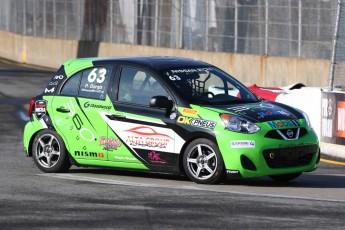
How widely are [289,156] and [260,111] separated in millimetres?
593

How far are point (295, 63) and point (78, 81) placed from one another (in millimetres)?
14018

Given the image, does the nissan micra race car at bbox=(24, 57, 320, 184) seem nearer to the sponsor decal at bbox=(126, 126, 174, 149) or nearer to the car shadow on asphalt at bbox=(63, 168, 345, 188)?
the sponsor decal at bbox=(126, 126, 174, 149)

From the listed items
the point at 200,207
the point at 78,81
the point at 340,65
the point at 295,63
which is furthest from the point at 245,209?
the point at 295,63

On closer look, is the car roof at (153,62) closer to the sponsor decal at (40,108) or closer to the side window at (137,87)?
the side window at (137,87)

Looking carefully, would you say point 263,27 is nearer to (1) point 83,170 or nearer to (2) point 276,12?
(2) point 276,12

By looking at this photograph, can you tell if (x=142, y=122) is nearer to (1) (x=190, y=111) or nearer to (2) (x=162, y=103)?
(2) (x=162, y=103)

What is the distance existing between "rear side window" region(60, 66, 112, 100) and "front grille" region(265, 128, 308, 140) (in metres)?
2.23

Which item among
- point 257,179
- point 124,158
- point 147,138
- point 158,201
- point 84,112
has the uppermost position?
point 84,112

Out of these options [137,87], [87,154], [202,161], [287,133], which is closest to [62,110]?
[87,154]

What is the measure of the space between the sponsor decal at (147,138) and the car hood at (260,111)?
0.65 metres

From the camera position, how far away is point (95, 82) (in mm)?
13664

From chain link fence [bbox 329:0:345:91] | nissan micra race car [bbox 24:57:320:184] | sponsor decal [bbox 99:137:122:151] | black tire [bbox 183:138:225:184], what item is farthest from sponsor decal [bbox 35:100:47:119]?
chain link fence [bbox 329:0:345:91]

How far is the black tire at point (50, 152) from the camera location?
13.8m

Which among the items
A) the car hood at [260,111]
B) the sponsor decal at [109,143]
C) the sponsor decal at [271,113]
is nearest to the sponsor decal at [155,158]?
the sponsor decal at [109,143]
